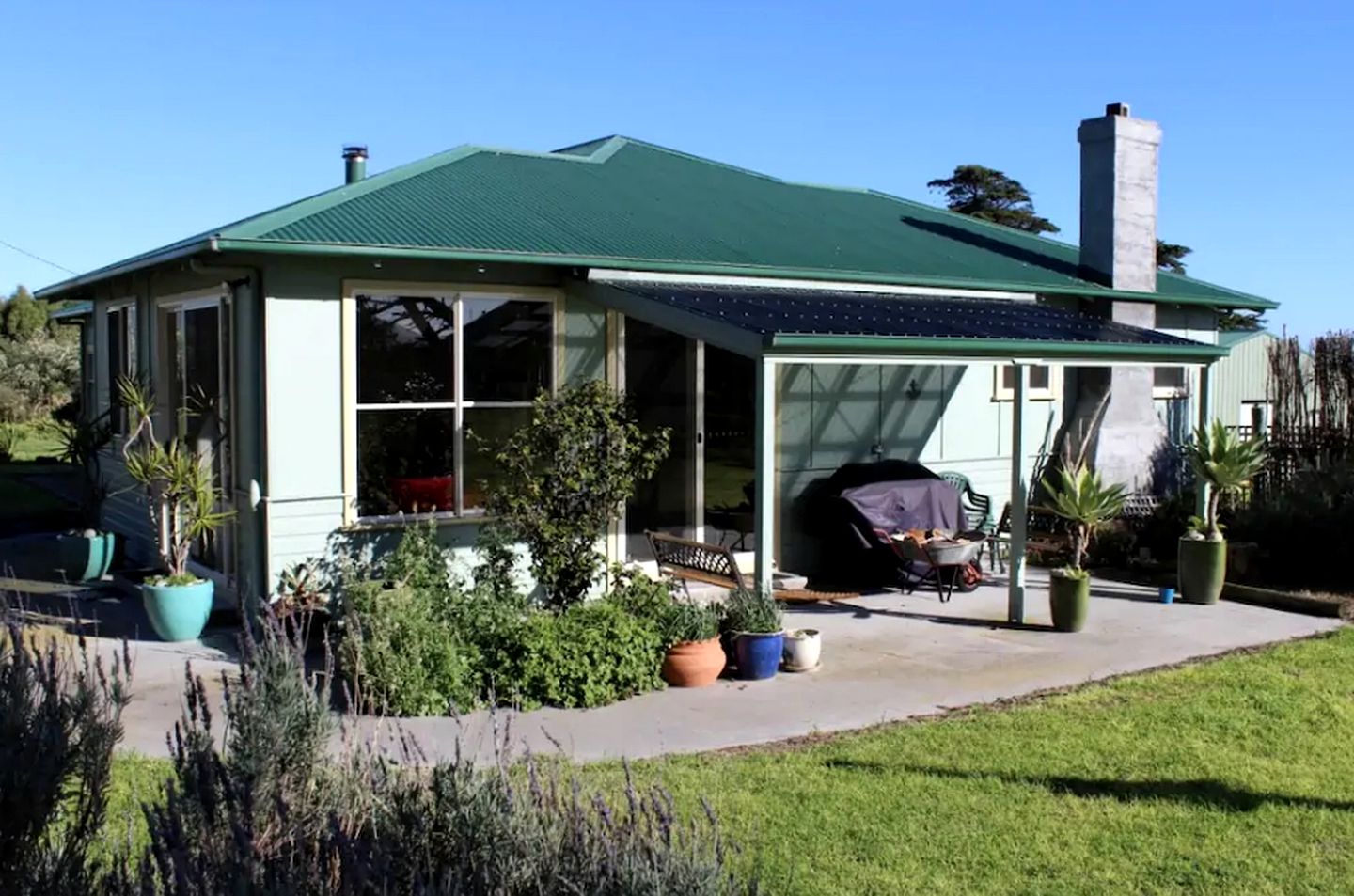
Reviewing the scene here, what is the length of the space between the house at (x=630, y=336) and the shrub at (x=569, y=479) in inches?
24.5

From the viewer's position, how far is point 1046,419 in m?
14.7

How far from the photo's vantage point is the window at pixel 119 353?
507 inches

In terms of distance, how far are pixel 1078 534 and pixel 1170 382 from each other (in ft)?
20.7

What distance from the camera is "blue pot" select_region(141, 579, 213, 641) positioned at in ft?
30.0

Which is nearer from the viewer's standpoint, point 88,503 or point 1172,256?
point 88,503

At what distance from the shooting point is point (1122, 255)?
1522 cm

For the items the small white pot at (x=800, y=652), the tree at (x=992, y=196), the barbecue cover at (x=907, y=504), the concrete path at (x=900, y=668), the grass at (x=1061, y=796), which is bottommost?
the grass at (x=1061, y=796)

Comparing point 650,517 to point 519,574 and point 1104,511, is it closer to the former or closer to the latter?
point 519,574

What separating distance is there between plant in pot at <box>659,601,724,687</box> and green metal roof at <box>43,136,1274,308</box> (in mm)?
3120

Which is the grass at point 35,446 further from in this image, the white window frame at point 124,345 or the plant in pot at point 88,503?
the plant in pot at point 88,503

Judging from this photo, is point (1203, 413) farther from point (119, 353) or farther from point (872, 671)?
point (119, 353)

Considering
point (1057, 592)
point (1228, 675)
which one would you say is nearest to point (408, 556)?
point (1057, 592)

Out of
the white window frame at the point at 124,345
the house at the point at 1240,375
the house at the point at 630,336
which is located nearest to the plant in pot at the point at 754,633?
the house at the point at 630,336

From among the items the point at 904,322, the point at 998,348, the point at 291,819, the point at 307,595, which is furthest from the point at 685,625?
the point at 291,819
